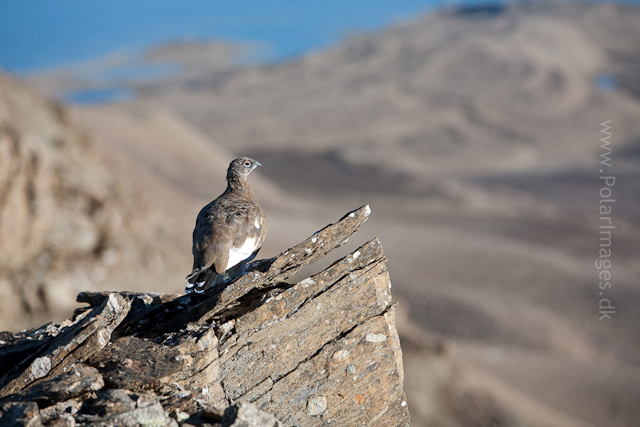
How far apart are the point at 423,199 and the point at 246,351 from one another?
46365 millimetres

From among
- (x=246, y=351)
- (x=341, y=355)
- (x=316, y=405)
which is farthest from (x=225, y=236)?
(x=316, y=405)

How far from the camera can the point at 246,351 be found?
296 inches

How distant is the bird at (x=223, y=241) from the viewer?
8453 mm

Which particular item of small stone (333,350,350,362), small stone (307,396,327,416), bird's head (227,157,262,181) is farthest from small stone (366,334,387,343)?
bird's head (227,157,262,181)

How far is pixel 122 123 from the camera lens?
1962 inches

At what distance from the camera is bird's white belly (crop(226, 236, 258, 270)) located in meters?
8.76

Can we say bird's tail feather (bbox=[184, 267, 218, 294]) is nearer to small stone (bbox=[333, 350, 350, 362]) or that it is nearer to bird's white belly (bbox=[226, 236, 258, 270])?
bird's white belly (bbox=[226, 236, 258, 270])

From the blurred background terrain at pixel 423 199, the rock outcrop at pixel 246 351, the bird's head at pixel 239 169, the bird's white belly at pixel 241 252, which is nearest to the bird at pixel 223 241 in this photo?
the bird's white belly at pixel 241 252

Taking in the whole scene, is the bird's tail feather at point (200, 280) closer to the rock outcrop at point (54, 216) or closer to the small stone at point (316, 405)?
the small stone at point (316, 405)

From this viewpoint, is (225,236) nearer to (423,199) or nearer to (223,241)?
(223,241)

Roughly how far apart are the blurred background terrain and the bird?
11693 millimetres

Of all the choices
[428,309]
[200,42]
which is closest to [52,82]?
[200,42]

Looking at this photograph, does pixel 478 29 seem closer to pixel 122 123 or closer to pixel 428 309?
pixel 122 123

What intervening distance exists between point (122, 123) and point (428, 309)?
33.4m
